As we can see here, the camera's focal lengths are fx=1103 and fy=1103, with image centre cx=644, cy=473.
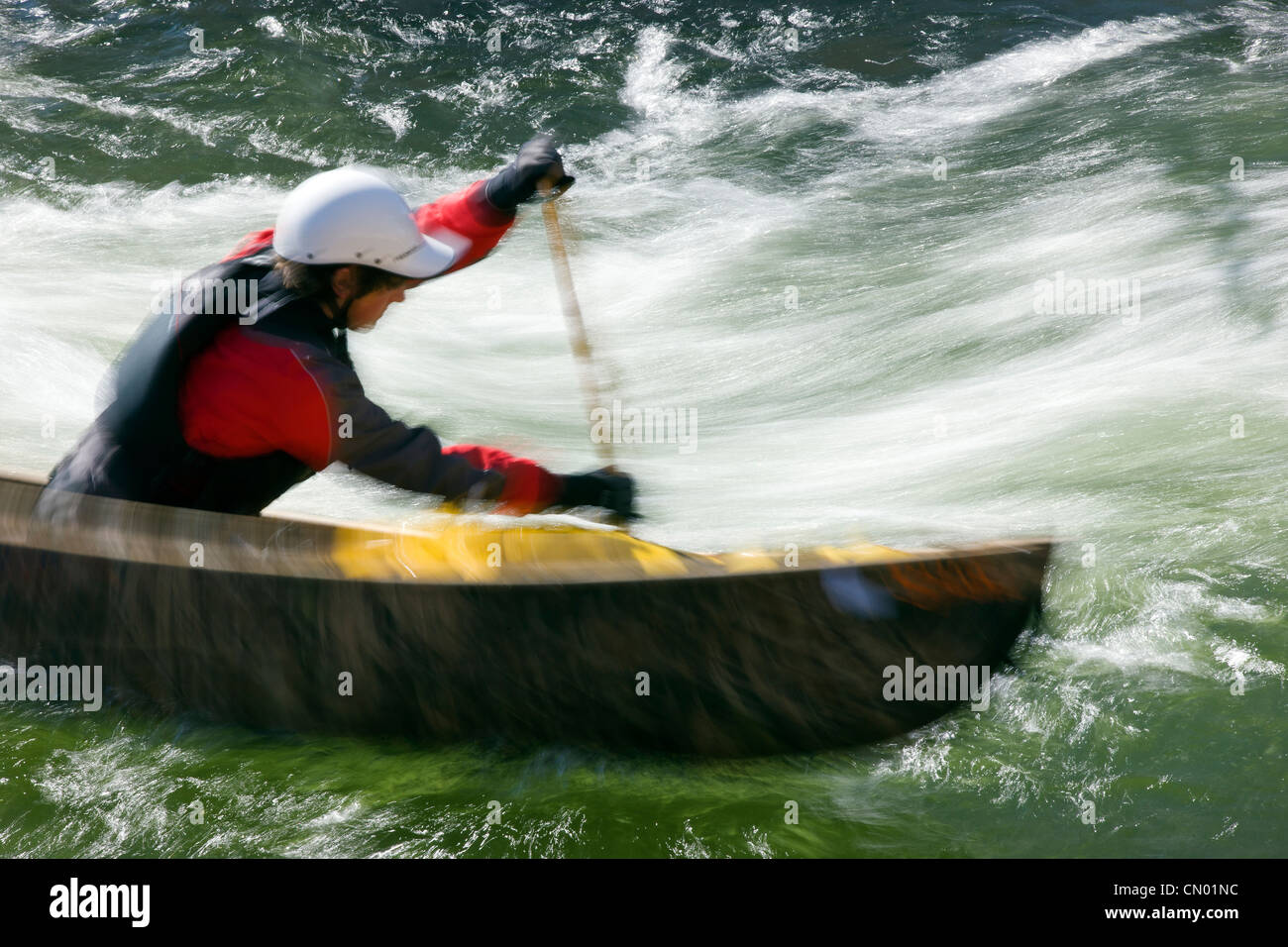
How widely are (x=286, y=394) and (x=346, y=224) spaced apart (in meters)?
0.46

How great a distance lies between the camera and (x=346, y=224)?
2766mm

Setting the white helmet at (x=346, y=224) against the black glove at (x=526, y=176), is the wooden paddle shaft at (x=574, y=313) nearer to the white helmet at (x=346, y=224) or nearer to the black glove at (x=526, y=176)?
the black glove at (x=526, y=176)

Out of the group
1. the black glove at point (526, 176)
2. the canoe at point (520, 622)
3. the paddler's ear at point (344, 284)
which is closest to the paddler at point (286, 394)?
the paddler's ear at point (344, 284)

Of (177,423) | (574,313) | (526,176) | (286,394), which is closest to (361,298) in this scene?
(286,394)

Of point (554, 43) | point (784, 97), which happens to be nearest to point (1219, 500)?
point (784, 97)

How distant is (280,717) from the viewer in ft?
9.76

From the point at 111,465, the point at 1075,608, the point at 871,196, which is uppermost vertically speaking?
the point at 871,196

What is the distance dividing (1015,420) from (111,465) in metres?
3.50

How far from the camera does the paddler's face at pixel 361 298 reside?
112 inches

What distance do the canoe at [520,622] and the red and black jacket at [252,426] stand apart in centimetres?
10

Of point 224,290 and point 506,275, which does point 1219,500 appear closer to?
point 224,290

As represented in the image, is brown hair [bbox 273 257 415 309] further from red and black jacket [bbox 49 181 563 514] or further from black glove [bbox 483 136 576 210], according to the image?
black glove [bbox 483 136 576 210]

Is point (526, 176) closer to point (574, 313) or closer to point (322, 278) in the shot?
point (574, 313)

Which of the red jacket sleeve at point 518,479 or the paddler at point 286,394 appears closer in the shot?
the paddler at point 286,394
